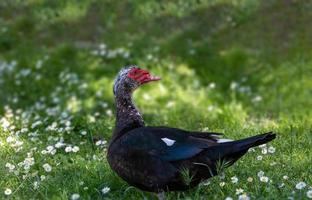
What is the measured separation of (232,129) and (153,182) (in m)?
2.72

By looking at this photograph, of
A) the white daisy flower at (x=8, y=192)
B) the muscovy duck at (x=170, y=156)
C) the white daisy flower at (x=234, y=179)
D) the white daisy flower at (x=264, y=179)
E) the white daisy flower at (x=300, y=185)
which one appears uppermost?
the muscovy duck at (x=170, y=156)

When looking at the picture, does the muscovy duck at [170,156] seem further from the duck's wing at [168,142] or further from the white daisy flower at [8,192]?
the white daisy flower at [8,192]

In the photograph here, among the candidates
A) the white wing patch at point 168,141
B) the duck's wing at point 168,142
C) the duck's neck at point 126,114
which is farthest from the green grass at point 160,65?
the white wing patch at point 168,141

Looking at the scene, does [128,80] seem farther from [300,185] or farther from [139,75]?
[300,185]

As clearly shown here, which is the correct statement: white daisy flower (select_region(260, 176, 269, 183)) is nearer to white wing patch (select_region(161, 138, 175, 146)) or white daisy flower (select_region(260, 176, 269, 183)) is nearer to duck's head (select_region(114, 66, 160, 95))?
white wing patch (select_region(161, 138, 175, 146))

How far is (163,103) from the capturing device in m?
12.0

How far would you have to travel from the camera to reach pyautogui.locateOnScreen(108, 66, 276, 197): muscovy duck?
562cm

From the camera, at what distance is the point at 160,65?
42.8 ft

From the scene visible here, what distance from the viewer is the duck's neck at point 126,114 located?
6355 mm

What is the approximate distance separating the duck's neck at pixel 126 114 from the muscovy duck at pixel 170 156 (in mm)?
340

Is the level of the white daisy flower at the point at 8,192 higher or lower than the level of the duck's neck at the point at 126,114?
lower

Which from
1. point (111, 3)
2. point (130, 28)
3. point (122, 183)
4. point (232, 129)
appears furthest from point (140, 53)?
point (122, 183)

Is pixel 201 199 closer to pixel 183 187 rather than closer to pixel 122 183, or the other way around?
pixel 183 187

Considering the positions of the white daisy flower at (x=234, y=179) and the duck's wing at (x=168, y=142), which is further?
the white daisy flower at (x=234, y=179)
